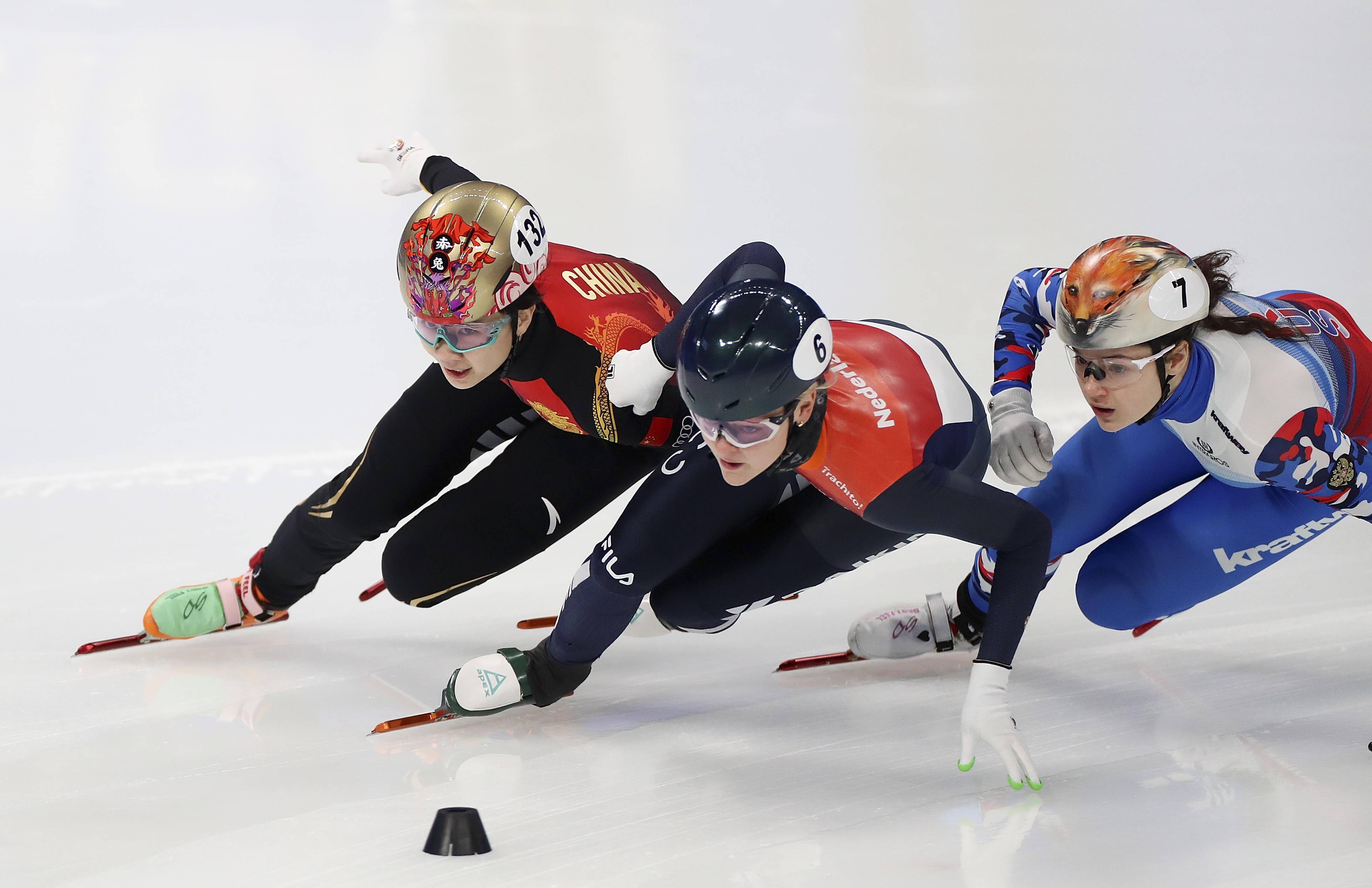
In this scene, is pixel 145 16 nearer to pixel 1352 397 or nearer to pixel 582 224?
pixel 582 224

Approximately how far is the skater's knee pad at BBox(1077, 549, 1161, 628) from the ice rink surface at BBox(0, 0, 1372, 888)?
20 centimetres

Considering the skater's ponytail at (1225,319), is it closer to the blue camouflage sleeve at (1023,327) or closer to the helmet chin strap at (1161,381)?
the helmet chin strap at (1161,381)

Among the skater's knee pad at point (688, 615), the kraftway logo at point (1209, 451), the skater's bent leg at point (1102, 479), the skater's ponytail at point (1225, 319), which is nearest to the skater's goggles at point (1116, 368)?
the skater's ponytail at point (1225, 319)

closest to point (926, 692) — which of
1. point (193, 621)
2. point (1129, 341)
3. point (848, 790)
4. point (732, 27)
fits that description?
point (848, 790)

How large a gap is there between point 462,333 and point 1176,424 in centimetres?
181

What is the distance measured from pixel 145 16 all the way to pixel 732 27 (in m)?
3.40

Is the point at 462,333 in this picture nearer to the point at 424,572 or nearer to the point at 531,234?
the point at 531,234

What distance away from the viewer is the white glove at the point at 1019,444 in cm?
328

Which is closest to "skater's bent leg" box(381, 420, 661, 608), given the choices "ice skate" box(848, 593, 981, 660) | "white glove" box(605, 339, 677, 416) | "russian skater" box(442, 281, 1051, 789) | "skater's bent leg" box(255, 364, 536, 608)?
"skater's bent leg" box(255, 364, 536, 608)

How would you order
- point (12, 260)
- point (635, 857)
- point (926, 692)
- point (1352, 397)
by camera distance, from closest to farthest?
point (635, 857)
point (1352, 397)
point (926, 692)
point (12, 260)

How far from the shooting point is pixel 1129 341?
118 inches

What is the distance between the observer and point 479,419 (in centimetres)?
388

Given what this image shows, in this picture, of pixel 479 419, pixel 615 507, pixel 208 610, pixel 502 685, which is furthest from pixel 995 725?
pixel 615 507

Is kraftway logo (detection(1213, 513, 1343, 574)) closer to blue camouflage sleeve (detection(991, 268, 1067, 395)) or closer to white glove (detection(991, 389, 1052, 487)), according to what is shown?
white glove (detection(991, 389, 1052, 487))
